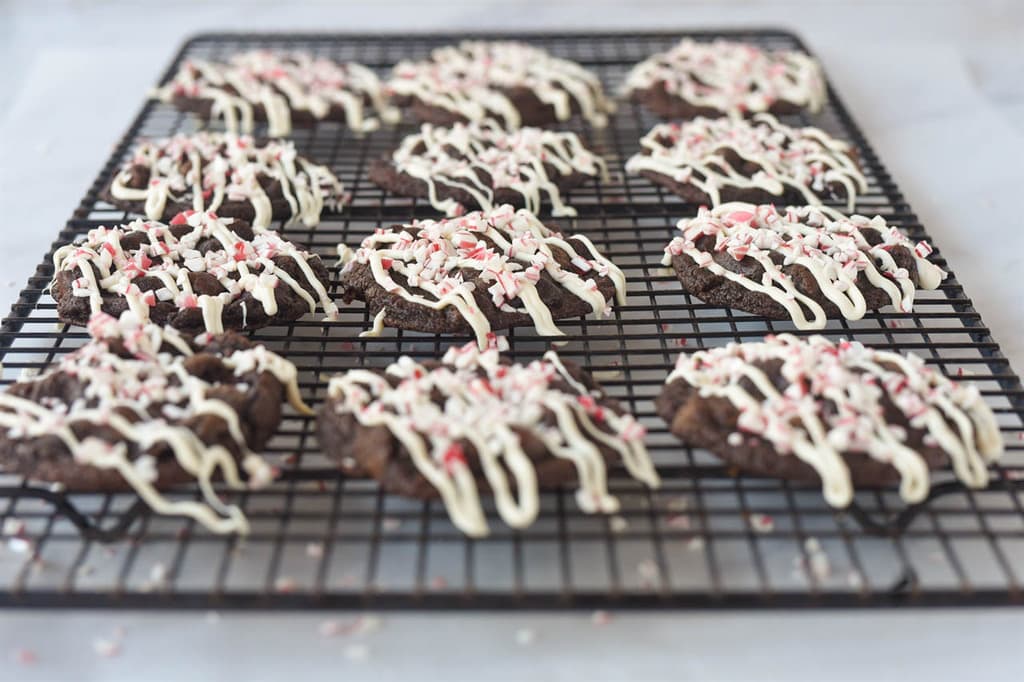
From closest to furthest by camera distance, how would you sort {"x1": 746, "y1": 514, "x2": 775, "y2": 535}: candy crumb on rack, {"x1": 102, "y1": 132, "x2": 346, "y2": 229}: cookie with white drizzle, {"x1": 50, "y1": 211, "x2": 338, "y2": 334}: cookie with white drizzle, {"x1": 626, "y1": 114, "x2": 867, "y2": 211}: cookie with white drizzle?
{"x1": 746, "y1": 514, "x2": 775, "y2": 535}: candy crumb on rack
{"x1": 50, "y1": 211, "x2": 338, "y2": 334}: cookie with white drizzle
{"x1": 102, "y1": 132, "x2": 346, "y2": 229}: cookie with white drizzle
{"x1": 626, "y1": 114, "x2": 867, "y2": 211}: cookie with white drizzle

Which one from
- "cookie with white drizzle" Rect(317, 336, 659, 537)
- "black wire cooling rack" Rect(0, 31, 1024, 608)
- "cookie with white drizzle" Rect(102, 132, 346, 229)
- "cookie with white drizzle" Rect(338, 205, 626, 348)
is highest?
"cookie with white drizzle" Rect(102, 132, 346, 229)

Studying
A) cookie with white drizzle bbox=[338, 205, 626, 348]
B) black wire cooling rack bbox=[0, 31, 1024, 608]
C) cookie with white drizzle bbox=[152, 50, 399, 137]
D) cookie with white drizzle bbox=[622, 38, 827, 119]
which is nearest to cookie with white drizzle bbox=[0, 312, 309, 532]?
black wire cooling rack bbox=[0, 31, 1024, 608]

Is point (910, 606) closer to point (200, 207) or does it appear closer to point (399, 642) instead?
point (399, 642)

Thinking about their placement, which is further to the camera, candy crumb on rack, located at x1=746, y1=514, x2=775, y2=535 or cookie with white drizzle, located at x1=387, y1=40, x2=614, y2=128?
cookie with white drizzle, located at x1=387, y1=40, x2=614, y2=128

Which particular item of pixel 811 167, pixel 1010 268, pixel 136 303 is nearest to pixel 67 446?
pixel 136 303

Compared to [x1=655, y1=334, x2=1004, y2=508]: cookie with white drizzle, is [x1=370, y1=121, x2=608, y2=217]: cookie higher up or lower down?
higher up

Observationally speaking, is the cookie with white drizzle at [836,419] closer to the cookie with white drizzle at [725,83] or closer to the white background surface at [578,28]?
the white background surface at [578,28]

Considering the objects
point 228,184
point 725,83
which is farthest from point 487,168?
point 725,83

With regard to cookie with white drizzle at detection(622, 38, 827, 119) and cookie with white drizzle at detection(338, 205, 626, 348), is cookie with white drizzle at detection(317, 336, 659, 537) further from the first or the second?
cookie with white drizzle at detection(622, 38, 827, 119)
